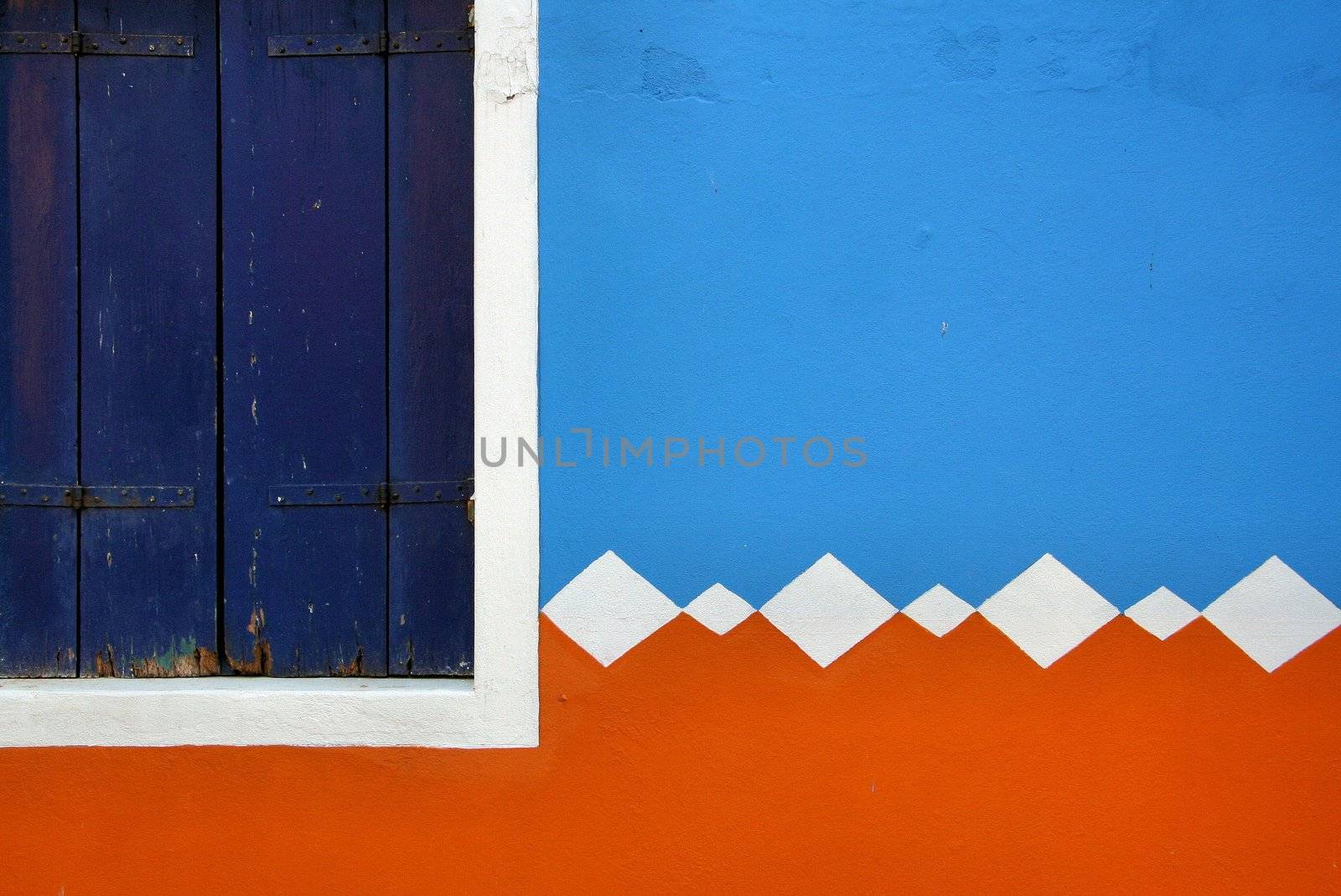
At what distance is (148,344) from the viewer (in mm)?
2096

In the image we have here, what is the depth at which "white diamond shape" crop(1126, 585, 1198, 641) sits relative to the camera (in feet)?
6.46

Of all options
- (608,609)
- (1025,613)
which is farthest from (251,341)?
(1025,613)

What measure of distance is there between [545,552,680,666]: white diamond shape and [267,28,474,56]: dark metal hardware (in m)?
1.22

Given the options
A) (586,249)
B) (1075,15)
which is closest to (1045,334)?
(1075,15)

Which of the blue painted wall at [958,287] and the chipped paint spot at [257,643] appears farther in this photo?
the chipped paint spot at [257,643]

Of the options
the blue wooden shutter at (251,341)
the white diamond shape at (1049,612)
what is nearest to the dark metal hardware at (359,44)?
the blue wooden shutter at (251,341)

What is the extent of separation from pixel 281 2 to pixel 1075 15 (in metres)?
1.76

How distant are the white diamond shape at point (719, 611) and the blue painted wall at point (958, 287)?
0.12 ft

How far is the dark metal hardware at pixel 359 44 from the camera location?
207 cm

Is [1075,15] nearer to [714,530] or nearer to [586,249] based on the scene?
[586,249]

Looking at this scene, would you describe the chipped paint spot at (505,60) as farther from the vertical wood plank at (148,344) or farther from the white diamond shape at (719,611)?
the white diamond shape at (719,611)

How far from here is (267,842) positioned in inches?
76.9

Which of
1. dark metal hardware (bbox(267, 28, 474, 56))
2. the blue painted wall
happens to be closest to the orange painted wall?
the blue painted wall

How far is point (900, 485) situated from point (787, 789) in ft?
2.28
